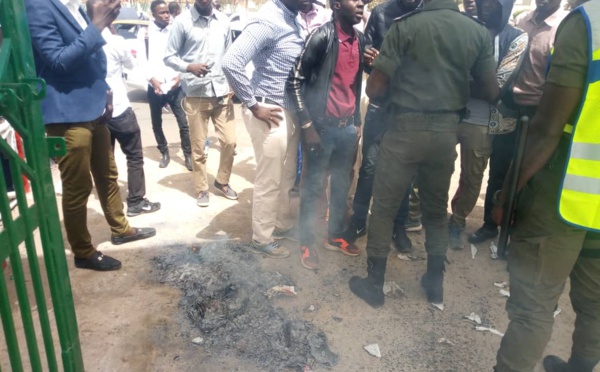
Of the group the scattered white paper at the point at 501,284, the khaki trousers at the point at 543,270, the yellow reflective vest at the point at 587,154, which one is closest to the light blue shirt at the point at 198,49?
the scattered white paper at the point at 501,284

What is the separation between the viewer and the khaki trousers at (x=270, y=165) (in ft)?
10.9

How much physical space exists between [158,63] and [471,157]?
391cm

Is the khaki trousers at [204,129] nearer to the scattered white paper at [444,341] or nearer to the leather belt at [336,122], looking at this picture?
the leather belt at [336,122]

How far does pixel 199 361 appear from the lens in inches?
96.3

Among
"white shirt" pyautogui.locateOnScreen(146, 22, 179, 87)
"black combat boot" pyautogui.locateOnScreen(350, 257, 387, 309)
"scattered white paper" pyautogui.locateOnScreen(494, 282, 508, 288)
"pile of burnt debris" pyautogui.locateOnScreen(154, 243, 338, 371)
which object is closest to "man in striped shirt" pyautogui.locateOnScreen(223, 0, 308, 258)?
"pile of burnt debris" pyautogui.locateOnScreen(154, 243, 338, 371)

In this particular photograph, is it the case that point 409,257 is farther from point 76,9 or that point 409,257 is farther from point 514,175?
point 76,9

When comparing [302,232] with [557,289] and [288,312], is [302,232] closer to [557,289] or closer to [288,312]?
[288,312]

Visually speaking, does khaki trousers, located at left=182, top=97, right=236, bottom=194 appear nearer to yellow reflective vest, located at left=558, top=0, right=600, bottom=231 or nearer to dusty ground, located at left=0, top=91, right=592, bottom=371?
dusty ground, located at left=0, top=91, right=592, bottom=371

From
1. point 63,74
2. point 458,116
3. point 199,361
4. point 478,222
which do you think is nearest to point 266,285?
point 199,361

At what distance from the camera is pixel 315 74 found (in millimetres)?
3217

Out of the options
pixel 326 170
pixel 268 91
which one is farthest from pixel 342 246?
pixel 268 91

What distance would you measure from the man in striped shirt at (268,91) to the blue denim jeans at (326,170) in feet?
0.69

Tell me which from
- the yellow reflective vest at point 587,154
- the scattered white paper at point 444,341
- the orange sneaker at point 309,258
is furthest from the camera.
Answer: the orange sneaker at point 309,258

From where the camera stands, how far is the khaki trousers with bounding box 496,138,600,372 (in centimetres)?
195
